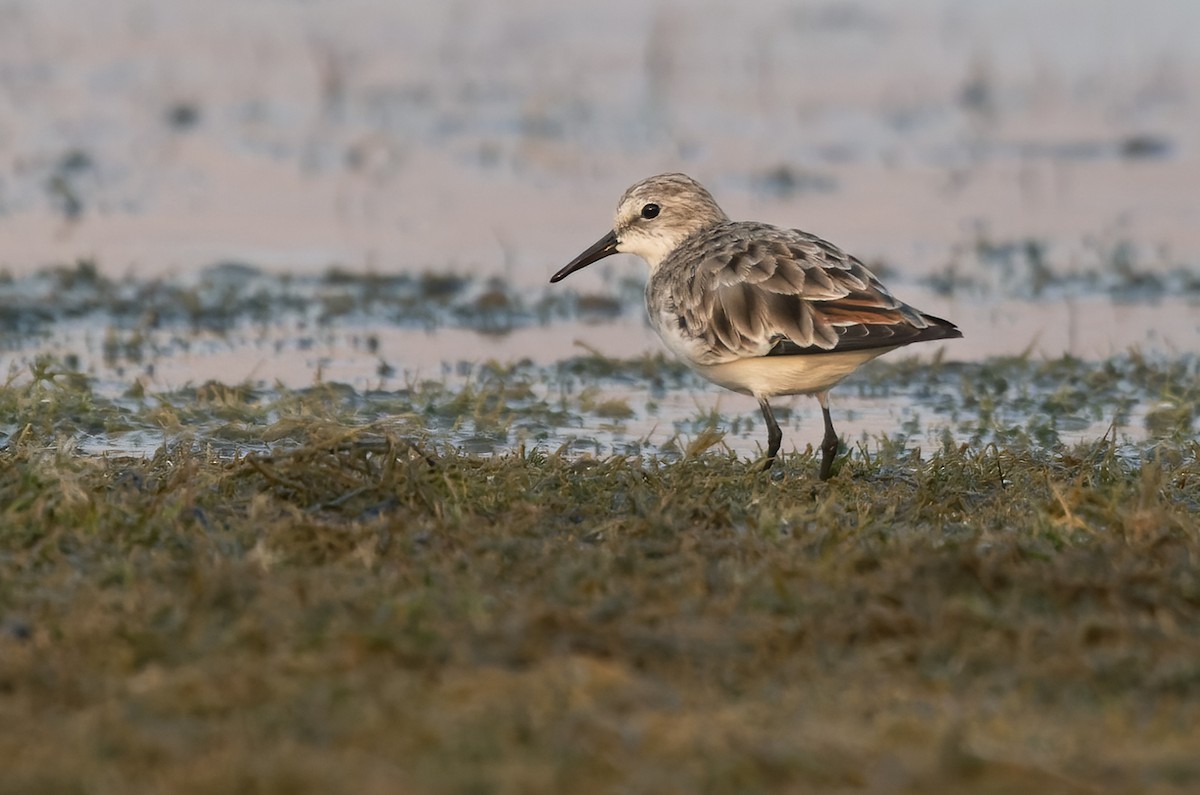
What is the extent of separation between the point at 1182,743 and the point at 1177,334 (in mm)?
6461

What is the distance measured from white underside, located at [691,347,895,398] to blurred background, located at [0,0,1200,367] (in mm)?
2448

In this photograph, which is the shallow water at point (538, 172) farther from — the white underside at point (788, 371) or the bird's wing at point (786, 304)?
the bird's wing at point (786, 304)

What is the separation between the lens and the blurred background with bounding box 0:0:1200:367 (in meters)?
10.5

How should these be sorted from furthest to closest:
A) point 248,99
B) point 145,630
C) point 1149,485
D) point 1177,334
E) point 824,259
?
point 248,99
point 1177,334
point 824,259
point 1149,485
point 145,630

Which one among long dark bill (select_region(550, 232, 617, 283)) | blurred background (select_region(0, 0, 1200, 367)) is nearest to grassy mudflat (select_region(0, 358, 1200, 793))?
long dark bill (select_region(550, 232, 617, 283))

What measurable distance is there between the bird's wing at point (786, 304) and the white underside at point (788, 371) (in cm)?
7

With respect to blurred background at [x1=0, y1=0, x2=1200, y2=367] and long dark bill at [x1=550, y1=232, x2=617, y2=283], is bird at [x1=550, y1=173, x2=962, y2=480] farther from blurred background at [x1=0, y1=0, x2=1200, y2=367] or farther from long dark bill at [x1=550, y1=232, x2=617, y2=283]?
blurred background at [x1=0, y1=0, x2=1200, y2=367]

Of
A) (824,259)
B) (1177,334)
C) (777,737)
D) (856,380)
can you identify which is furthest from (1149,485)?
(1177,334)

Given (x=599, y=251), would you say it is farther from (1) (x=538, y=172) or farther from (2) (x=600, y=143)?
(2) (x=600, y=143)

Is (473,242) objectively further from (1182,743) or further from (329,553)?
(1182,743)

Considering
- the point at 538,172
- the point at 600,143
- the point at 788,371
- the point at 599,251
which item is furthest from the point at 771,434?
the point at 600,143

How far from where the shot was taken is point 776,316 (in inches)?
245

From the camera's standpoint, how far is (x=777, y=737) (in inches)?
132

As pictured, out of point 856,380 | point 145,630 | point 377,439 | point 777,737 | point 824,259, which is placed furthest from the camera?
point 856,380
